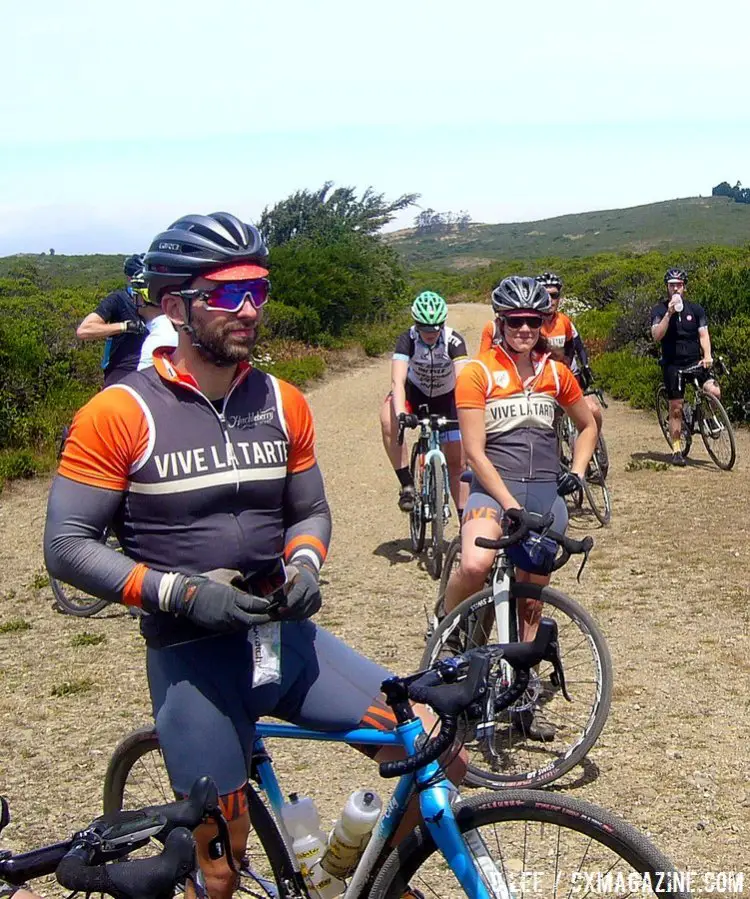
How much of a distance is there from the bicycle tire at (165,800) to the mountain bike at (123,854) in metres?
0.88

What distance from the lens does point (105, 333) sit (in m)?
7.18

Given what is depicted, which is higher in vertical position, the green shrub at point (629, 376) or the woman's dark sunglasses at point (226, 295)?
the woman's dark sunglasses at point (226, 295)

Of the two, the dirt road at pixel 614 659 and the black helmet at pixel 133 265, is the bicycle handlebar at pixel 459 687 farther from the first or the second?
the black helmet at pixel 133 265

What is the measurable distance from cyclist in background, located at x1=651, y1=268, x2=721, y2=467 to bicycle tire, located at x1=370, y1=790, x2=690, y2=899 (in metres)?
9.33

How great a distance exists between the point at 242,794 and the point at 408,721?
21.0 inches

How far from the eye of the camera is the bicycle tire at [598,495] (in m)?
9.16

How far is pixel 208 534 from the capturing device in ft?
8.98

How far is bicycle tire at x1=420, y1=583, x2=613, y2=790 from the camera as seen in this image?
4.35 m

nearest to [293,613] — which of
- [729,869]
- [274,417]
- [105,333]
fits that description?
[274,417]

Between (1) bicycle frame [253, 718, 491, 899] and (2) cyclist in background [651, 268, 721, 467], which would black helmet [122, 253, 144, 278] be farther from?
(2) cyclist in background [651, 268, 721, 467]

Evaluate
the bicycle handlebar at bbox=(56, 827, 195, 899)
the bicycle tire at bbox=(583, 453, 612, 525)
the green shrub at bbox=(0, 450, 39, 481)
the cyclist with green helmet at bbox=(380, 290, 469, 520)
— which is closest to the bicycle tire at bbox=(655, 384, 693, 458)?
the bicycle tire at bbox=(583, 453, 612, 525)

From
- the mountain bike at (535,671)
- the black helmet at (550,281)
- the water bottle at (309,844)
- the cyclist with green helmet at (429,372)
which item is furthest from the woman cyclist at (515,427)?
the black helmet at (550,281)

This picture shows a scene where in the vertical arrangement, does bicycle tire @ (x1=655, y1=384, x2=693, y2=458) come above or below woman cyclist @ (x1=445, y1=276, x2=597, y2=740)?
below

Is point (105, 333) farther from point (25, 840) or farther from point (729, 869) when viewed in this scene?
point (729, 869)
